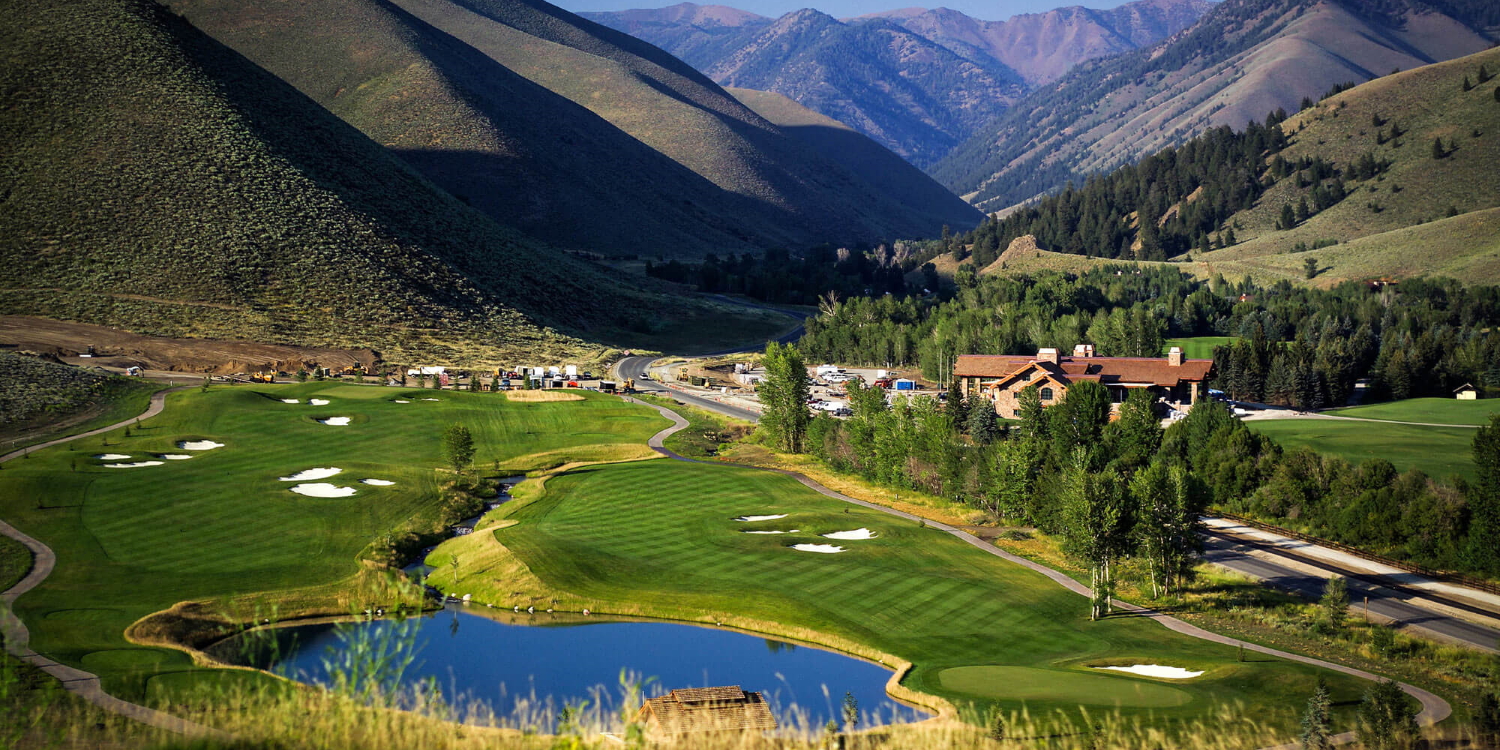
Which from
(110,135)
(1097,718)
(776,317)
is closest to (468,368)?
(110,135)

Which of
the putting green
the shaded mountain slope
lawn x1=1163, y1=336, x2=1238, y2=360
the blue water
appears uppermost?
the shaded mountain slope

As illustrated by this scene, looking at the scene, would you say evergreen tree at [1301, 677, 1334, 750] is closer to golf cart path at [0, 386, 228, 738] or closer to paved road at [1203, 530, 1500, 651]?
paved road at [1203, 530, 1500, 651]

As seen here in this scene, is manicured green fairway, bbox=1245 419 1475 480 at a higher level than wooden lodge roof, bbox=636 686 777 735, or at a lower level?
higher

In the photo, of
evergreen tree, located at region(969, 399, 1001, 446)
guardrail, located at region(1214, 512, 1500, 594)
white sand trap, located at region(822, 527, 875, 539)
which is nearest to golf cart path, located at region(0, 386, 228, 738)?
white sand trap, located at region(822, 527, 875, 539)

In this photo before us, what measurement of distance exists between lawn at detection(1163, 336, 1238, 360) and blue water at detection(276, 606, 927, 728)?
114 m

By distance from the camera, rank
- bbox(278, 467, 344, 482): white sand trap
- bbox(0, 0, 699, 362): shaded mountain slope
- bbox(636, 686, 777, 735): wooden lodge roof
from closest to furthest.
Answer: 1. bbox(636, 686, 777, 735): wooden lodge roof
2. bbox(278, 467, 344, 482): white sand trap
3. bbox(0, 0, 699, 362): shaded mountain slope

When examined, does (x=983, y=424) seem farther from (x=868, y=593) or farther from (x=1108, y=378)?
(x=868, y=593)

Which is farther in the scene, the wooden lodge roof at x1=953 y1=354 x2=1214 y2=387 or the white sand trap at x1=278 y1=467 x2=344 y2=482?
the wooden lodge roof at x1=953 y1=354 x2=1214 y2=387

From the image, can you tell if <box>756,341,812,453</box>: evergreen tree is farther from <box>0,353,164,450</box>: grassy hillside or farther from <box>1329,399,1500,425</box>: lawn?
<box>1329,399,1500,425</box>: lawn

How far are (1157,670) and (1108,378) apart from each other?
71.5 meters

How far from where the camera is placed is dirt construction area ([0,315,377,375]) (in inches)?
4149

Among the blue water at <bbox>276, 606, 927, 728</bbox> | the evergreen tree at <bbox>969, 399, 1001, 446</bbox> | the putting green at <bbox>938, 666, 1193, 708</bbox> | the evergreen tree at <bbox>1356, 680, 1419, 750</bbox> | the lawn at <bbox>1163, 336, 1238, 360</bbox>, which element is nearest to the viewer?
the evergreen tree at <bbox>1356, 680, 1419, 750</bbox>

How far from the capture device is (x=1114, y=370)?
10681 centimetres

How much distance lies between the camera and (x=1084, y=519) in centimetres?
5025
